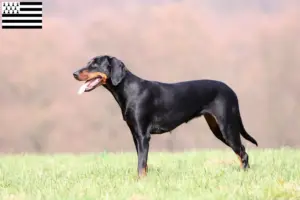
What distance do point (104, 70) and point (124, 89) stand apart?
0.37m

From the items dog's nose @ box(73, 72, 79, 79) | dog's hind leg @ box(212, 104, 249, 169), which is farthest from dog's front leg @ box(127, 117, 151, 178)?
dog's hind leg @ box(212, 104, 249, 169)

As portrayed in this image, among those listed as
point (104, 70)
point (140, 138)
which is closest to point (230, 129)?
point (140, 138)

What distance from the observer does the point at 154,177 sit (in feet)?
19.5

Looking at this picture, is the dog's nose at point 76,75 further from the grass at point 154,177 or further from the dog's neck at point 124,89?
the grass at point 154,177

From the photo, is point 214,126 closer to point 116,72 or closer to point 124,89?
point 124,89

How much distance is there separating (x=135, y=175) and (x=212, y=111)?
4.90ft

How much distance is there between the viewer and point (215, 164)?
775 centimetres

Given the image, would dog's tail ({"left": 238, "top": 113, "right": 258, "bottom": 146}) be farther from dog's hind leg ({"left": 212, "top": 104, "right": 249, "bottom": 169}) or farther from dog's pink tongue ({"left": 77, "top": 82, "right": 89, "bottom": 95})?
dog's pink tongue ({"left": 77, "top": 82, "right": 89, "bottom": 95})

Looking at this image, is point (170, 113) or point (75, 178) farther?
point (170, 113)

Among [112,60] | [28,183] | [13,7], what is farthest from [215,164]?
[13,7]

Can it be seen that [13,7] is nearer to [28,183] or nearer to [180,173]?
[28,183]

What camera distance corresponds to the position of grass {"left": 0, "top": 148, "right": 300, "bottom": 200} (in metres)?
4.70

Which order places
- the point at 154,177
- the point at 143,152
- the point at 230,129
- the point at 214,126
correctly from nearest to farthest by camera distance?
the point at 154,177 → the point at 143,152 → the point at 230,129 → the point at 214,126

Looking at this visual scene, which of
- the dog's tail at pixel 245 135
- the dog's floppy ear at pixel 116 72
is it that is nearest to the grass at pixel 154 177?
the dog's tail at pixel 245 135
